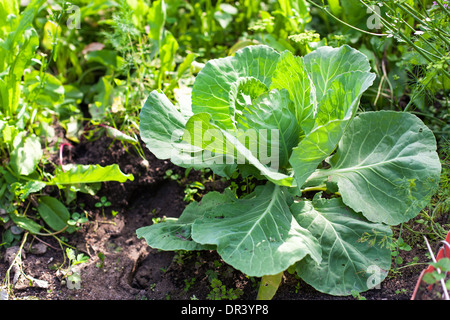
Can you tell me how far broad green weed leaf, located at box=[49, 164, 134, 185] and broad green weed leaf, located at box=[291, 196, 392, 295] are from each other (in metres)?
1.00

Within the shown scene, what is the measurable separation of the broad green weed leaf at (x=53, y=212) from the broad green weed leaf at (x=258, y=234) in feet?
3.24

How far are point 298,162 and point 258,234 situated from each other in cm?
38

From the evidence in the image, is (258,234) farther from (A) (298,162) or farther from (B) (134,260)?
(B) (134,260)

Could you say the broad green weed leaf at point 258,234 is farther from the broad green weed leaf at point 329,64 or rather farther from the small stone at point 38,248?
the small stone at point 38,248

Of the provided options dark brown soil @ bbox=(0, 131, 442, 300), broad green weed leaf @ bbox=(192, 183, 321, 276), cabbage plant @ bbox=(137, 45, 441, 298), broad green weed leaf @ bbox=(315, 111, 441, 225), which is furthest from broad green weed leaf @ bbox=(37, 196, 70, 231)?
broad green weed leaf @ bbox=(315, 111, 441, 225)

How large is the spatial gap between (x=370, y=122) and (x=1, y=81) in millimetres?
2064

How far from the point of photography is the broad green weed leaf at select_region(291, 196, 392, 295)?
79.9 inches

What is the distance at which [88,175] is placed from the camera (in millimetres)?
2533

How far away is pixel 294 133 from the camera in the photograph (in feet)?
7.32

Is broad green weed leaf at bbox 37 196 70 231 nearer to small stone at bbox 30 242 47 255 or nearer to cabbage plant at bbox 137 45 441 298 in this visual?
small stone at bbox 30 242 47 255

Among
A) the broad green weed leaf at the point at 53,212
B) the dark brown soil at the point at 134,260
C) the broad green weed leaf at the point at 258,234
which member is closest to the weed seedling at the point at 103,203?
the dark brown soil at the point at 134,260

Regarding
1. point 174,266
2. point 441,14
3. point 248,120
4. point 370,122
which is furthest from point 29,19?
point 441,14

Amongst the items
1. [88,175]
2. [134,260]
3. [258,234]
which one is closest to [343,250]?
[258,234]

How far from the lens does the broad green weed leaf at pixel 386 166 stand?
213cm
